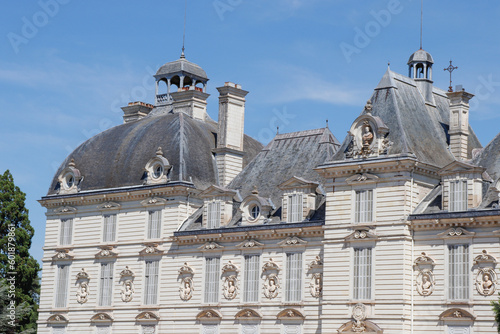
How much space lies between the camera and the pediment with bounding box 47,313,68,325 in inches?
2614

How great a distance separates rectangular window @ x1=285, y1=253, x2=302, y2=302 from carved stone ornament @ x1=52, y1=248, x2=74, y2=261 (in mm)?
17555

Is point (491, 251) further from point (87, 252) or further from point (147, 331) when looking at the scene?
point (87, 252)

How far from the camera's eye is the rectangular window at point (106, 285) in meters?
64.3

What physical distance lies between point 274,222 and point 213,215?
4.79 m

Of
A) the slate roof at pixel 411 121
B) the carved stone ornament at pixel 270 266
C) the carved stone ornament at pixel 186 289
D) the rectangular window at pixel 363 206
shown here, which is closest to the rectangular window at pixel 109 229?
the carved stone ornament at pixel 186 289

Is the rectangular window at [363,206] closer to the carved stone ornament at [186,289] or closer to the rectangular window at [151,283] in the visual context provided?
the carved stone ornament at [186,289]

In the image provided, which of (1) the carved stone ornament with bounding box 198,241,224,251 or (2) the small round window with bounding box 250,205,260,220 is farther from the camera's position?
(1) the carved stone ornament with bounding box 198,241,224,251

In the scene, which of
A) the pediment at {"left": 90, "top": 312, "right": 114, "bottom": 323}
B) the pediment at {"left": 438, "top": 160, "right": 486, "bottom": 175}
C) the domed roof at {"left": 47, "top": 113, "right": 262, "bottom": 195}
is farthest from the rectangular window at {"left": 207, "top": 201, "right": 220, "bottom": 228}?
the pediment at {"left": 438, "top": 160, "right": 486, "bottom": 175}

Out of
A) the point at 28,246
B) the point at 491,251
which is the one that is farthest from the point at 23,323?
the point at 491,251

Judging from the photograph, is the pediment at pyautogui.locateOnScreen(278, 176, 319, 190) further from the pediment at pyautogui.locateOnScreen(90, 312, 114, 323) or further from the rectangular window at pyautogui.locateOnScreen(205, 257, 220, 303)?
the pediment at pyautogui.locateOnScreen(90, 312, 114, 323)

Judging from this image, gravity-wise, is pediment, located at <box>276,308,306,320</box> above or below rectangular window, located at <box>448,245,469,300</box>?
below

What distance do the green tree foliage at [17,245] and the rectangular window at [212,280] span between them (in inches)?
703

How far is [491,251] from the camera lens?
1885 inches

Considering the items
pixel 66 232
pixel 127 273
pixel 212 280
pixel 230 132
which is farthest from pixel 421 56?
pixel 66 232
